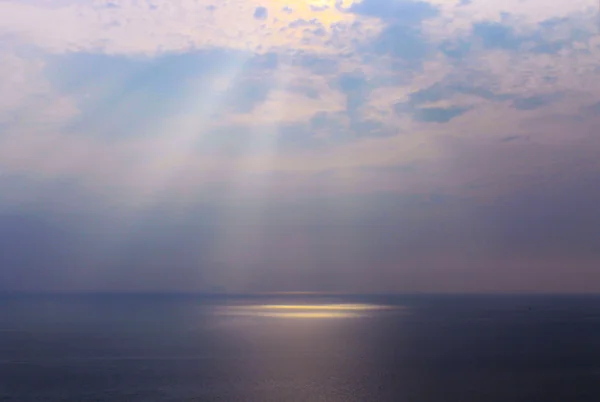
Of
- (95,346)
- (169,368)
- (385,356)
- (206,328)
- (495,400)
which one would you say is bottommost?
(495,400)

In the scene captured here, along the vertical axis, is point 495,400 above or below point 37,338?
below

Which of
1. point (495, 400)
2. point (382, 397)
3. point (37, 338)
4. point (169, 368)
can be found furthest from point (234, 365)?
point (37, 338)

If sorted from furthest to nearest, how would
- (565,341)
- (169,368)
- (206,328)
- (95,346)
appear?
(206,328), (565,341), (95,346), (169,368)

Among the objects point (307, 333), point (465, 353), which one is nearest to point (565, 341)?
point (465, 353)

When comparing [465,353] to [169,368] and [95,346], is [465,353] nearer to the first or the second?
[169,368]

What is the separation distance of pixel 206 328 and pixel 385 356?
6364 cm

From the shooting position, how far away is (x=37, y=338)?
111m

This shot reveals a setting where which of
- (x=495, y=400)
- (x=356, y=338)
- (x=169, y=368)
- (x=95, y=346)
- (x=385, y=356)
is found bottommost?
(x=495, y=400)

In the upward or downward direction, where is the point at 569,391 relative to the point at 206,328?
downward

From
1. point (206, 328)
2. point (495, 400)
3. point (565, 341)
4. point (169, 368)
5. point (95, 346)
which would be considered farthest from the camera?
point (206, 328)

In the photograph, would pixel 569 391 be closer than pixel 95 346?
Yes

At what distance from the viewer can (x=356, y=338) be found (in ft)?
379

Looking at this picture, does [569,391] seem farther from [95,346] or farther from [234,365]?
[95,346]

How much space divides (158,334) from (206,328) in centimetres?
2123
